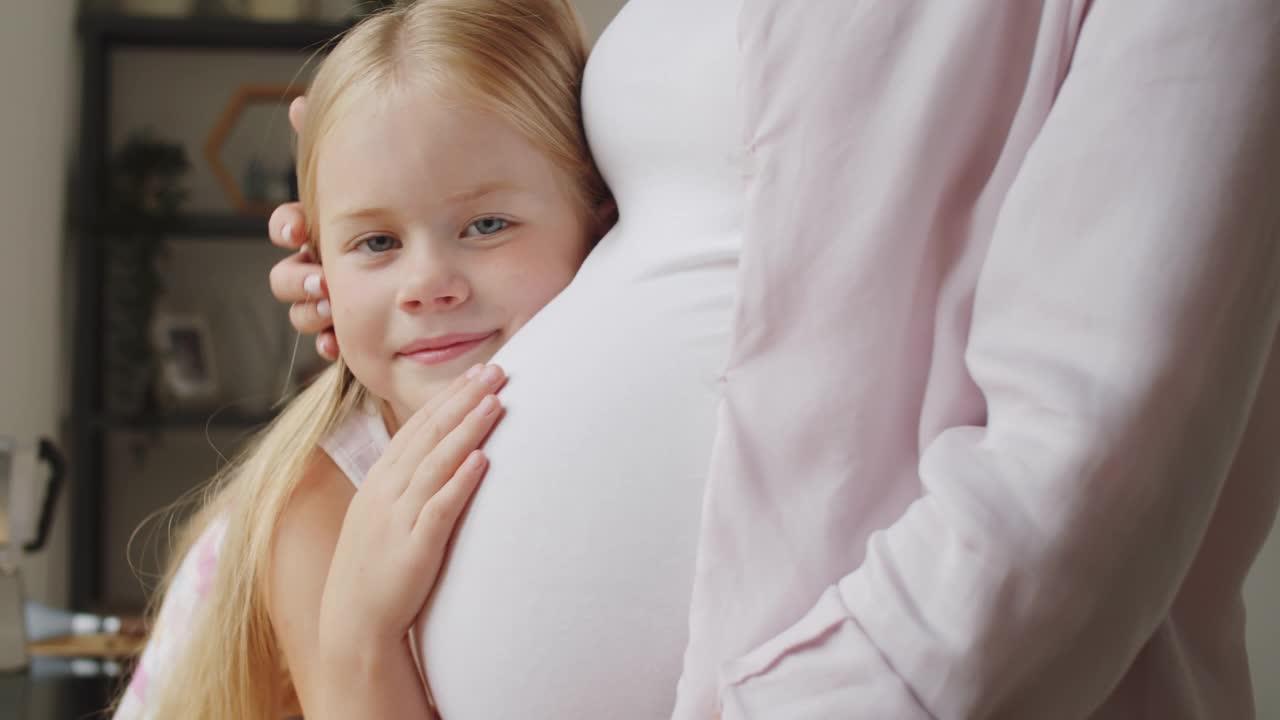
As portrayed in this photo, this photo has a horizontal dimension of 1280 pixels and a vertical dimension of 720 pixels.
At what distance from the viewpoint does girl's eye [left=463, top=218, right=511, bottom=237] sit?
0.97 meters

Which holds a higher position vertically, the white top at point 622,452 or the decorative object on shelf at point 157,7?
the decorative object on shelf at point 157,7

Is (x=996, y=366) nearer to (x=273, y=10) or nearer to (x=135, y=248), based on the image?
(x=135, y=248)

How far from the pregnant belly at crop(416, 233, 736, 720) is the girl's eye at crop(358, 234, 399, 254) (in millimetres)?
256

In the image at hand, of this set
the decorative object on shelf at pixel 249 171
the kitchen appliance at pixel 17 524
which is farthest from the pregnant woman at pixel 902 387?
the decorative object on shelf at pixel 249 171

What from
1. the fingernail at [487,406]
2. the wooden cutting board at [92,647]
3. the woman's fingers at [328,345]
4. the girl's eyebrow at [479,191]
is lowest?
the wooden cutting board at [92,647]

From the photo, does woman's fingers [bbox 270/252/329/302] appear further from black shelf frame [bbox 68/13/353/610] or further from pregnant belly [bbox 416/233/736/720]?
black shelf frame [bbox 68/13/353/610]

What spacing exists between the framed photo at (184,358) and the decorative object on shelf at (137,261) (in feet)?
0.18

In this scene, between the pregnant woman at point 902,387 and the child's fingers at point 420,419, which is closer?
the pregnant woman at point 902,387

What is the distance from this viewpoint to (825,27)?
2.09 feet

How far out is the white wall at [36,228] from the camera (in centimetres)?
299

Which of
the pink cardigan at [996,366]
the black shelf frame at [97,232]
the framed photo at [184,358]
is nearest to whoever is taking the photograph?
the pink cardigan at [996,366]

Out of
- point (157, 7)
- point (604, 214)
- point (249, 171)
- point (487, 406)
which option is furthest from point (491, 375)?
point (157, 7)

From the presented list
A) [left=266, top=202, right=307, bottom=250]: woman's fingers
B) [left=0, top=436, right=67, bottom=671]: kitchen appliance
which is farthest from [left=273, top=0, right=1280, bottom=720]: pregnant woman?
[left=0, top=436, right=67, bottom=671]: kitchen appliance

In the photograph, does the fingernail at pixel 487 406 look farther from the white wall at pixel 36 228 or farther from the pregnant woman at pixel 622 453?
the white wall at pixel 36 228
